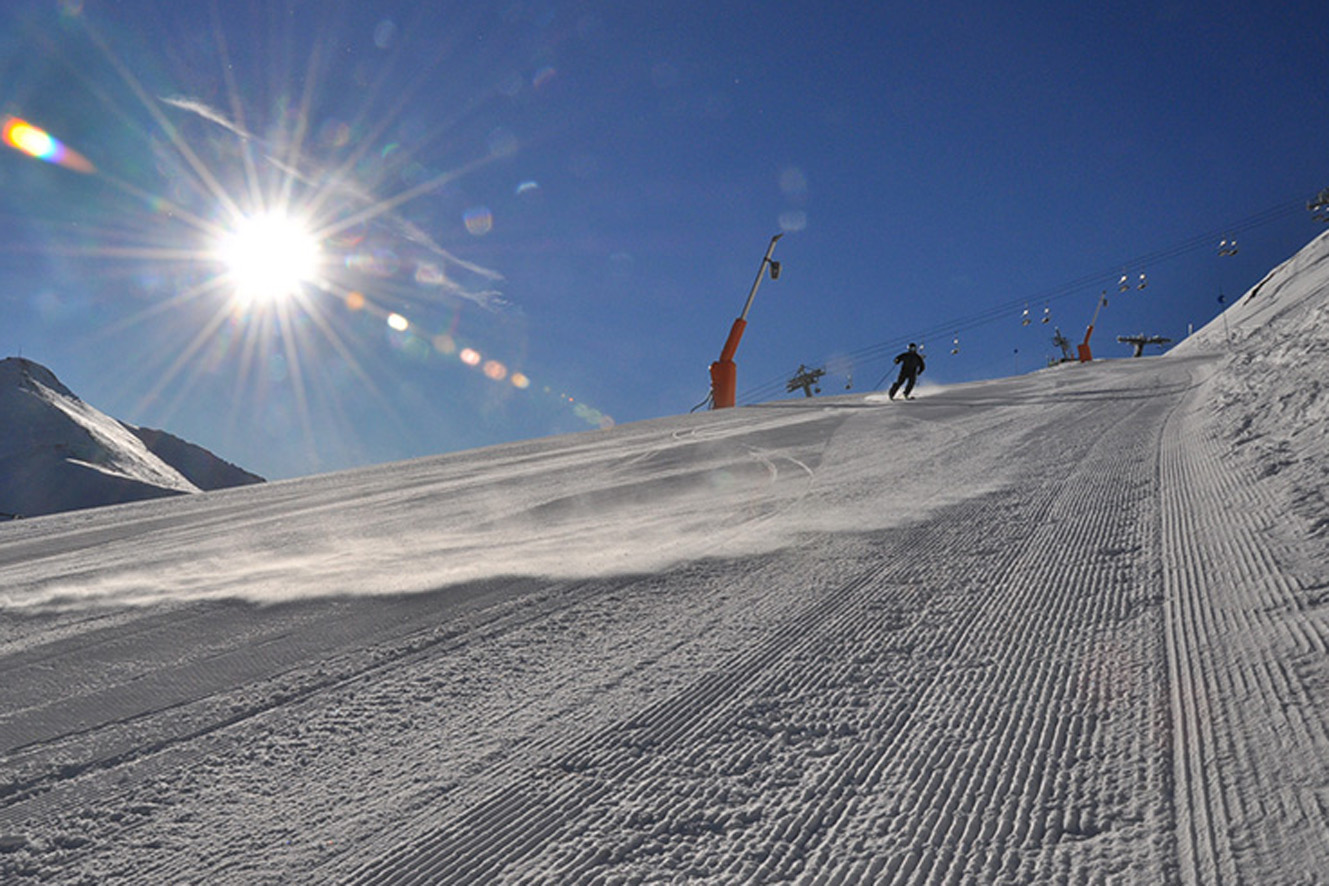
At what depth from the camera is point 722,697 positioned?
7.81 ft

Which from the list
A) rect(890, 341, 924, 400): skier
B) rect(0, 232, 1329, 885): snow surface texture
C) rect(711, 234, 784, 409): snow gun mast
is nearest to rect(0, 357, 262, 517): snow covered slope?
rect(711, 234, 784, 409): snow gun mast

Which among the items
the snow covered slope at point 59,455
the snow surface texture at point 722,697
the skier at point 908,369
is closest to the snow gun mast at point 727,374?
the skier at point 908,369

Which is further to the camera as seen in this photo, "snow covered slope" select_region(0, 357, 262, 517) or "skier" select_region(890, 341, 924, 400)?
"snow covered slope" select_region(0, 357, 262, 517)

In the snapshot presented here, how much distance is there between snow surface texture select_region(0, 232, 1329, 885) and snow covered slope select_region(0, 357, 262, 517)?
191ft

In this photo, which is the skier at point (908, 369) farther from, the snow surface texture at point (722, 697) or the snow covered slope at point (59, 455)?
the snow covered slope at point (59, 455)

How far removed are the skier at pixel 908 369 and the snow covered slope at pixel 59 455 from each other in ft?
177

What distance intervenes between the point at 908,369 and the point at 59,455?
75860 mm

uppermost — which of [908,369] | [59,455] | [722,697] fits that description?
[59,455]

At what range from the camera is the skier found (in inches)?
714

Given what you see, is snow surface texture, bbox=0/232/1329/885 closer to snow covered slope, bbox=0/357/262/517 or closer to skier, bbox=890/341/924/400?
skier, bbox=890/341/924/400

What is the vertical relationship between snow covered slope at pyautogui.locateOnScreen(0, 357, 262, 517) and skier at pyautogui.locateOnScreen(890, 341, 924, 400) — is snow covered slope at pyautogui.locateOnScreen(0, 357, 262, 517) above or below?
above

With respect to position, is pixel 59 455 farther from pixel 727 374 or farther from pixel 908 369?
pixel 908 369

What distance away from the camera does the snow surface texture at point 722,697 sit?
1.62 metres

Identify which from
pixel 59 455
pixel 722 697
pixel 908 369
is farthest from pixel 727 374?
pixel 59 455
